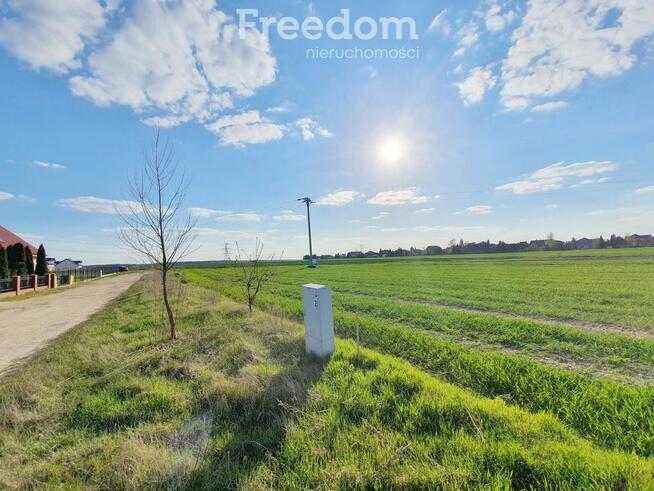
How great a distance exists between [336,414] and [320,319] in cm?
207

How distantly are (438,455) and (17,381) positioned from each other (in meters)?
6.71

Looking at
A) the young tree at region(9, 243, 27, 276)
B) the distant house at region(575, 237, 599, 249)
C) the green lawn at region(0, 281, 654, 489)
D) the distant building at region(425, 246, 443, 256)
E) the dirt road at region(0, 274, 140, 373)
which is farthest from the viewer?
the distant building at region(425, 246, 443, 256)

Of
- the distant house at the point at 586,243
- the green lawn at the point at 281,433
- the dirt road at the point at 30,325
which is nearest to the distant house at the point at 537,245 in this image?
the distant house at the point at 586,243

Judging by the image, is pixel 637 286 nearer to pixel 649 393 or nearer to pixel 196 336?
pixel 649 393

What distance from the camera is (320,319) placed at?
217 inches

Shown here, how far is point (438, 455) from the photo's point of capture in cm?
276

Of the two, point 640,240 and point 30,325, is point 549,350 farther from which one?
point 640,240

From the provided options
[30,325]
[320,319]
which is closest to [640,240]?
[320,319]

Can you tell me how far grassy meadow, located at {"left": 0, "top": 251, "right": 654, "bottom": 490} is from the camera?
2605 millimetres

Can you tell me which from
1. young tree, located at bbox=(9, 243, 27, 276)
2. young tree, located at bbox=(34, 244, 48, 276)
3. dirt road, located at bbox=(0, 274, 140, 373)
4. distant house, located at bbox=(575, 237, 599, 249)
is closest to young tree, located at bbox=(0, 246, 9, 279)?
young tree, located at bbox=(9, 243, 27, 276)

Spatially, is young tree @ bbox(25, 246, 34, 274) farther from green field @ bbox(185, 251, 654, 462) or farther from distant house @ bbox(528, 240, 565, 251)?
distant house @ bbox(528, 240, 565, 251)

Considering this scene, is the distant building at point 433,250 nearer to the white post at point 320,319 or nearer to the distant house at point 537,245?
the distant house at point 537,245

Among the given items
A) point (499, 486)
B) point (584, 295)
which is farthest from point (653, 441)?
point (584, 295)

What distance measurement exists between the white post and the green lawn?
28cm
